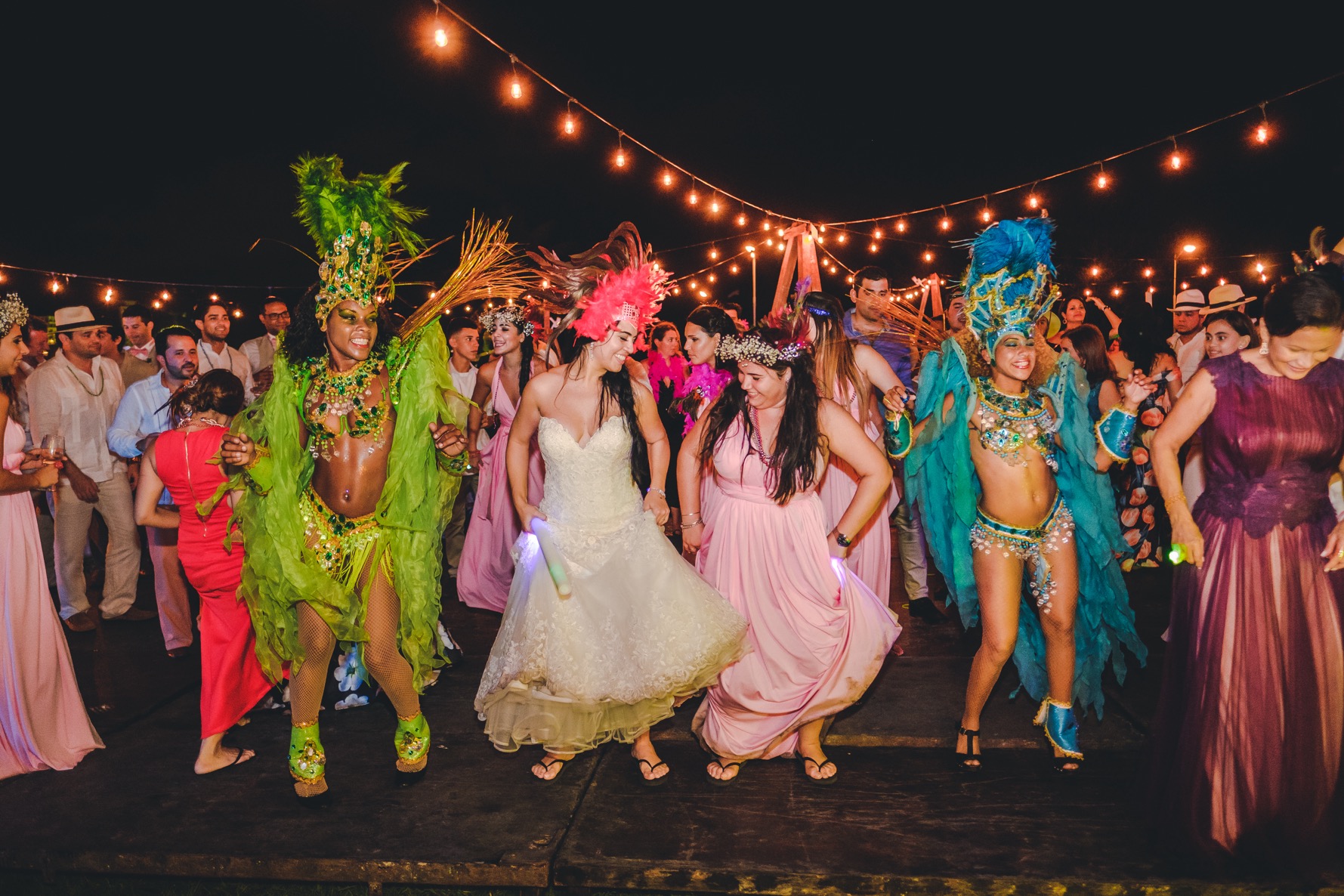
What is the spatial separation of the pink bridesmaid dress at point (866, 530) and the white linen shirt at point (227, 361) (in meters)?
4.25

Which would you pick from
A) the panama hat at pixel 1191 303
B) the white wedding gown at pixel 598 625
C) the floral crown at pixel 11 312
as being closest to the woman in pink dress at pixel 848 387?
the white wedding gown at pixel 598 625

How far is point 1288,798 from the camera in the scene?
9.00 ft

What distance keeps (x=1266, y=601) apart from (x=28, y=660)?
15.4 ft

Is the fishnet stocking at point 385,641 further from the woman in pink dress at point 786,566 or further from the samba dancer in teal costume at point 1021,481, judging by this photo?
the samba dancer in teal costume at point 1021,481

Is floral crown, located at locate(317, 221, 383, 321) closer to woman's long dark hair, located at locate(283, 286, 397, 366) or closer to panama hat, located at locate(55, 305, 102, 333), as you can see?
woman's long dark hair, located at locate(283, 286, 397, 366)

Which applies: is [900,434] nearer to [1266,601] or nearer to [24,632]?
[1266,601]

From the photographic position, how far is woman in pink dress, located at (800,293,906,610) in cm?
469

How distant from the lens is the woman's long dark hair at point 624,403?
3632 millimetres

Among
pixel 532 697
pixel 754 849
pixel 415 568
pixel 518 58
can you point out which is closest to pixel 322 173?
pixel 415 568

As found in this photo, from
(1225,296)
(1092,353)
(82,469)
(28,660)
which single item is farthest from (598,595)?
(1225,296)

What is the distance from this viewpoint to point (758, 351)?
3486mm

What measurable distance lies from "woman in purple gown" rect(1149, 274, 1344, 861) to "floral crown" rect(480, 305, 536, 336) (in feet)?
13.6

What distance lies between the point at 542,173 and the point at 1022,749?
1817 cm

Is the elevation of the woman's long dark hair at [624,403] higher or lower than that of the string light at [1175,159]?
lower
